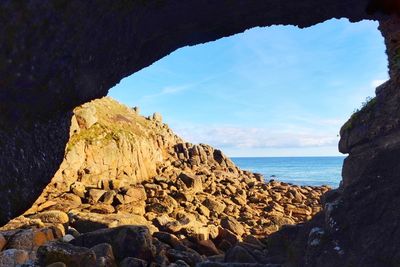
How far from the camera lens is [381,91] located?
12.7 m

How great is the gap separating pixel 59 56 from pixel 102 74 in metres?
1.33

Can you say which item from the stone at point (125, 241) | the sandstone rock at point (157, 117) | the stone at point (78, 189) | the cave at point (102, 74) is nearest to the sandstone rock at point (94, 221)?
the stone at point (125, 241)

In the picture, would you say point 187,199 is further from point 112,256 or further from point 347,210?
point 347,210

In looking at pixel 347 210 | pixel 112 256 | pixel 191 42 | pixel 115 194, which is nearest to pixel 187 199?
pixel 115 194

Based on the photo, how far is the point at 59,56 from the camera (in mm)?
6359

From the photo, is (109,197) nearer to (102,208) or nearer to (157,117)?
(102,208)

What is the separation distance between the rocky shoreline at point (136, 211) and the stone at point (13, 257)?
26 millimetres

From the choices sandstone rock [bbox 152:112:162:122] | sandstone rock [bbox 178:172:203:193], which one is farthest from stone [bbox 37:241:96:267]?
sandstone rock [bbox 152:112:162:122]

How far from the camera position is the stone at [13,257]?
11.0 metres

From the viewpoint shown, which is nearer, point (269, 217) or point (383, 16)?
point (383, 16)

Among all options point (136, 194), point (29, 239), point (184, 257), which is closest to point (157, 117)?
point (136, 194)

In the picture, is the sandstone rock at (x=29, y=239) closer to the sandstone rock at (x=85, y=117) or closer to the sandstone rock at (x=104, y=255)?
the sandstone rock at (x=104, y=255)

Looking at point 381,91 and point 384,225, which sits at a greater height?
point 381,91

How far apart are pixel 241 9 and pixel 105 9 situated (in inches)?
129
